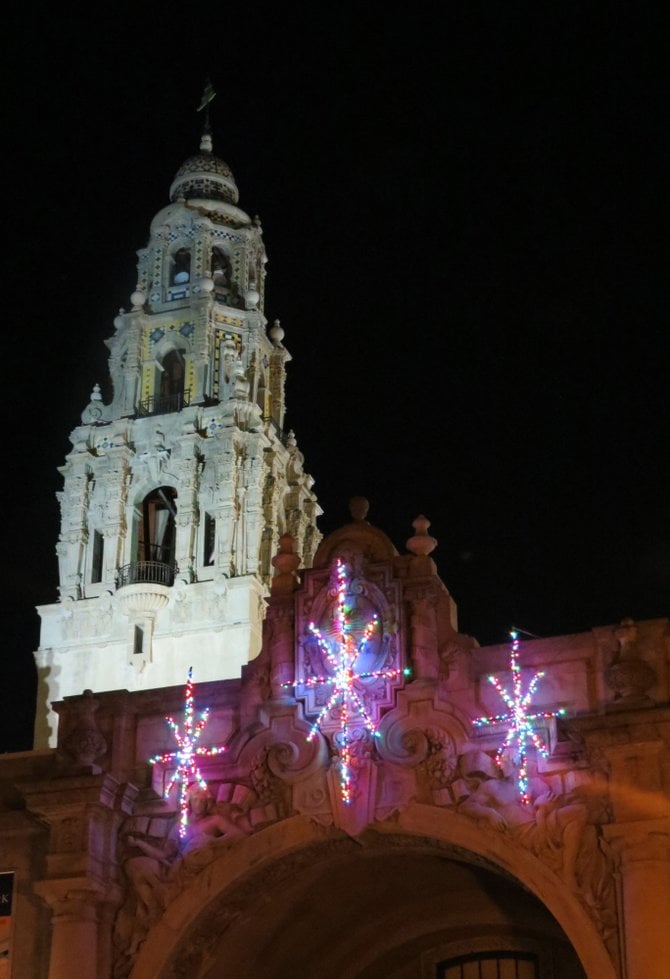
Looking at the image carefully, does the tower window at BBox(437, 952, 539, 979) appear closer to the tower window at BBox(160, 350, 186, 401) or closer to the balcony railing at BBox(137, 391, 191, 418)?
the balcony railing at BBox(137, 391, 191, 418)

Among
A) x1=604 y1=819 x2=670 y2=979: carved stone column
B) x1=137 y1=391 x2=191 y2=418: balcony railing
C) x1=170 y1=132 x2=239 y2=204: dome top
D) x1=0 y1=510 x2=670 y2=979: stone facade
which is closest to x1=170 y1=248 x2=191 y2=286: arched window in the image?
x1=170 y1=132 x2=239 y2=204: dome top

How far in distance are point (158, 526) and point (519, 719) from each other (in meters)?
33.5

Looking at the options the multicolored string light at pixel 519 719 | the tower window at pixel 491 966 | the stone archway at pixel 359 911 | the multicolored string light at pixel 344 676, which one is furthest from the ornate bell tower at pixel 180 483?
the multicolored string light at pixel 519 719

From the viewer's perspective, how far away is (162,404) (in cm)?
5588

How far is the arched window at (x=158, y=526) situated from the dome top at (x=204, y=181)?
12.1 meters

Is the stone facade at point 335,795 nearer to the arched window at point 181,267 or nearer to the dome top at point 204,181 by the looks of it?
the arched window at point 181,267

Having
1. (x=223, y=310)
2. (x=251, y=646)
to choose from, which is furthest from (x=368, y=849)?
(x=223, y=310)

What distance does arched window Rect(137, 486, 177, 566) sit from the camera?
5362 centimetres

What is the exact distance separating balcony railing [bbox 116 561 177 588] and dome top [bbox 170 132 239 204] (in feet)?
49.0

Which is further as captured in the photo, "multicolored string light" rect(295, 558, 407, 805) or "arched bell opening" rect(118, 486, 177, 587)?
"arched bell opening" rect(118, 486, 177, 587)

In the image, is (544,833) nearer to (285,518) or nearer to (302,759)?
(302,759)

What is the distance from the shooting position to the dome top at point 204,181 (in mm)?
59938

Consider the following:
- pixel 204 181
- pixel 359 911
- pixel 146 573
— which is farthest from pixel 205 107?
pixel 359 911

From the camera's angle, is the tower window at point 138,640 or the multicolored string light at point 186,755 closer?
the multicolored string light at point 186,755
